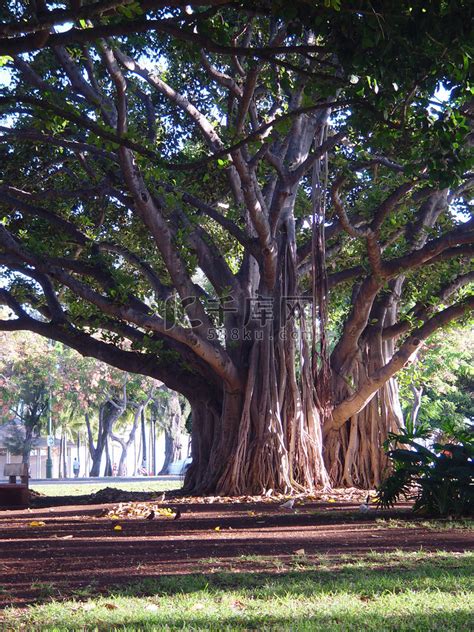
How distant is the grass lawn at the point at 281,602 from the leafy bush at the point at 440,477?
230 cm

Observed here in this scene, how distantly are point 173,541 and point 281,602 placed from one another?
253cm

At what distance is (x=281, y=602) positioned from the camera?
3.84m

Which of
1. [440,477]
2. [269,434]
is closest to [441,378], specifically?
[269,434]

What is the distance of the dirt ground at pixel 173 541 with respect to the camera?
476 centimetres

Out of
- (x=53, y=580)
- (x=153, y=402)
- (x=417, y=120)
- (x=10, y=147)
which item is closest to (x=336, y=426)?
(x=10, y=147)

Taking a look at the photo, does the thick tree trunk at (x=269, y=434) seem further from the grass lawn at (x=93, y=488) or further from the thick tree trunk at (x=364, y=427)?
the grass lawn at (x=93, y=488)

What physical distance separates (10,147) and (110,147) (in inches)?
173

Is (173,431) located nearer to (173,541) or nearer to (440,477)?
(440,477)

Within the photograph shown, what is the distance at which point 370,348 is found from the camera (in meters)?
13.2

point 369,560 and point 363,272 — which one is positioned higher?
point 363,272

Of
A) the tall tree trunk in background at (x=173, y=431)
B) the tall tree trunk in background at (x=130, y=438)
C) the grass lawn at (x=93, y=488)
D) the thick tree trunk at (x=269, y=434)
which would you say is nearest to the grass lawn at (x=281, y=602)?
the thick tree trunk at (x=269, y=434)

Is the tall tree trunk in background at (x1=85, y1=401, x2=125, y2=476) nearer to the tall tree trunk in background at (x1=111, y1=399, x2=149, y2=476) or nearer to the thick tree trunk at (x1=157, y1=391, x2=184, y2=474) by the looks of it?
the tall tree trunk in background at (x1=111, y1=399, x2=149, y2=476)

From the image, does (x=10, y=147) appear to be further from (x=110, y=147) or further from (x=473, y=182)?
(x=473, y=182)

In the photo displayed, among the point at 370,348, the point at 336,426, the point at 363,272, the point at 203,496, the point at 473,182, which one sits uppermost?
the point at 473,182
